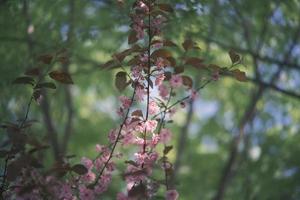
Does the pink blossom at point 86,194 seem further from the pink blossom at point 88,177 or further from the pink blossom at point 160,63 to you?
the pink blossom at point 160,63

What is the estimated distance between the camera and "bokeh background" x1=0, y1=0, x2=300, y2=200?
3979mm

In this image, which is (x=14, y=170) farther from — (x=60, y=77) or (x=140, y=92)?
(x=140, y=92)

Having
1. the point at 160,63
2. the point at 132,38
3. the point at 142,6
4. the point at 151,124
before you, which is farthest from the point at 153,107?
the point at 142,6

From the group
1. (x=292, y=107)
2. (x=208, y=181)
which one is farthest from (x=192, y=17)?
(x=208, y=181)

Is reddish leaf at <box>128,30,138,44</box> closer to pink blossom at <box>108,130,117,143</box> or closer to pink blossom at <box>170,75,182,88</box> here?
pink blossom at <box>170,75,182,88</box>

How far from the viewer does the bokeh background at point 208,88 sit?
3.98m

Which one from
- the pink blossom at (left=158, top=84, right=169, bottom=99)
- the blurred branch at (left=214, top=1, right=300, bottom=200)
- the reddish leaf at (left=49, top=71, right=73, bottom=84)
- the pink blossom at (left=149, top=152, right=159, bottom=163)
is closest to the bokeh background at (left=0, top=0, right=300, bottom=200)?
the blurred branch at (left=214, top=1, right=300, bottom=200)

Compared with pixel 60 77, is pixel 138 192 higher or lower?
lower

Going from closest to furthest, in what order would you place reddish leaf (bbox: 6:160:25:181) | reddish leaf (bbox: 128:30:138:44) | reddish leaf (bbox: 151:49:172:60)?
reddish leaf (bbox: 6:160:25:181)
reddish leaf (bbox: 151:49:172:60)
reddish leaf (bbox: 128:30:138:44)

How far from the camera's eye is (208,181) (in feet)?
23.3

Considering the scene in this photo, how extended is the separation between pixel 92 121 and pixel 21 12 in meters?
4.03

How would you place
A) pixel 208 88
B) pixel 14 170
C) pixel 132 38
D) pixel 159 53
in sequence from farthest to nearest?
1. pixel 208 88
2. pixel 132 38
3. pixel 159 53
4. pixel 14 170

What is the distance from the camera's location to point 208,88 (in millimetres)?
7789

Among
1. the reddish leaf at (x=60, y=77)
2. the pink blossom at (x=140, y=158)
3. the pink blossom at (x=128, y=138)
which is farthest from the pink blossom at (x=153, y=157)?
the reddish leaf at (x=60, y=77)
